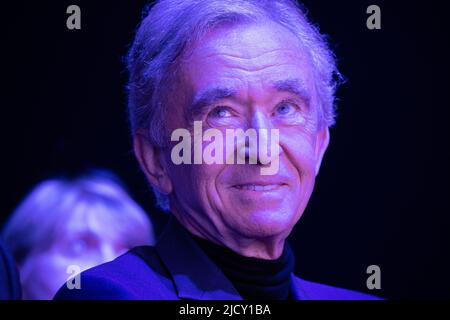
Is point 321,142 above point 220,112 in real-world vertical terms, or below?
below

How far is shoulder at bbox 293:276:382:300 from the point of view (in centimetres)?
224

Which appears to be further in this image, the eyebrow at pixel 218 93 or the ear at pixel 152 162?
the ear at pixel 152 162

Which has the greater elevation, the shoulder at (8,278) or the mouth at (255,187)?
the mouth at (255,187)

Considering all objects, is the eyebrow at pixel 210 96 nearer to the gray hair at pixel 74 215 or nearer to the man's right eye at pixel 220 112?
the man's right eye at pixel 220 112

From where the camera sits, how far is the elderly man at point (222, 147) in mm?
1924

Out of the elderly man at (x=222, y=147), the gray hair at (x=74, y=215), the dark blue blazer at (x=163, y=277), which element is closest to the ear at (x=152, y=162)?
the elderly man at (x=222, y=147)

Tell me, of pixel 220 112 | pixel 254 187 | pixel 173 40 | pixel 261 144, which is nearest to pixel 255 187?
pixel 254 187

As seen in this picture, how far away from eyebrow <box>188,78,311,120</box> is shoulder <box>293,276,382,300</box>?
63 centimetres

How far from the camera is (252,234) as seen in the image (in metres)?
1.93

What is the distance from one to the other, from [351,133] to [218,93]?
707mm

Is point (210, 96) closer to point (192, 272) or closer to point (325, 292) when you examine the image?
point (192, 272)

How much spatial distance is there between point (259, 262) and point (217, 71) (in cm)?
54

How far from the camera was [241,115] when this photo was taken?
1.94 meters

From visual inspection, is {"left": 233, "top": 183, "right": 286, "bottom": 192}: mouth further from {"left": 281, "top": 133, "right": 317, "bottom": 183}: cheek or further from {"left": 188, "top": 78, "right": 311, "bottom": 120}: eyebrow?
{"left": 188, "top": 78, "right": 311, "bottom": 120}: eyebrow
